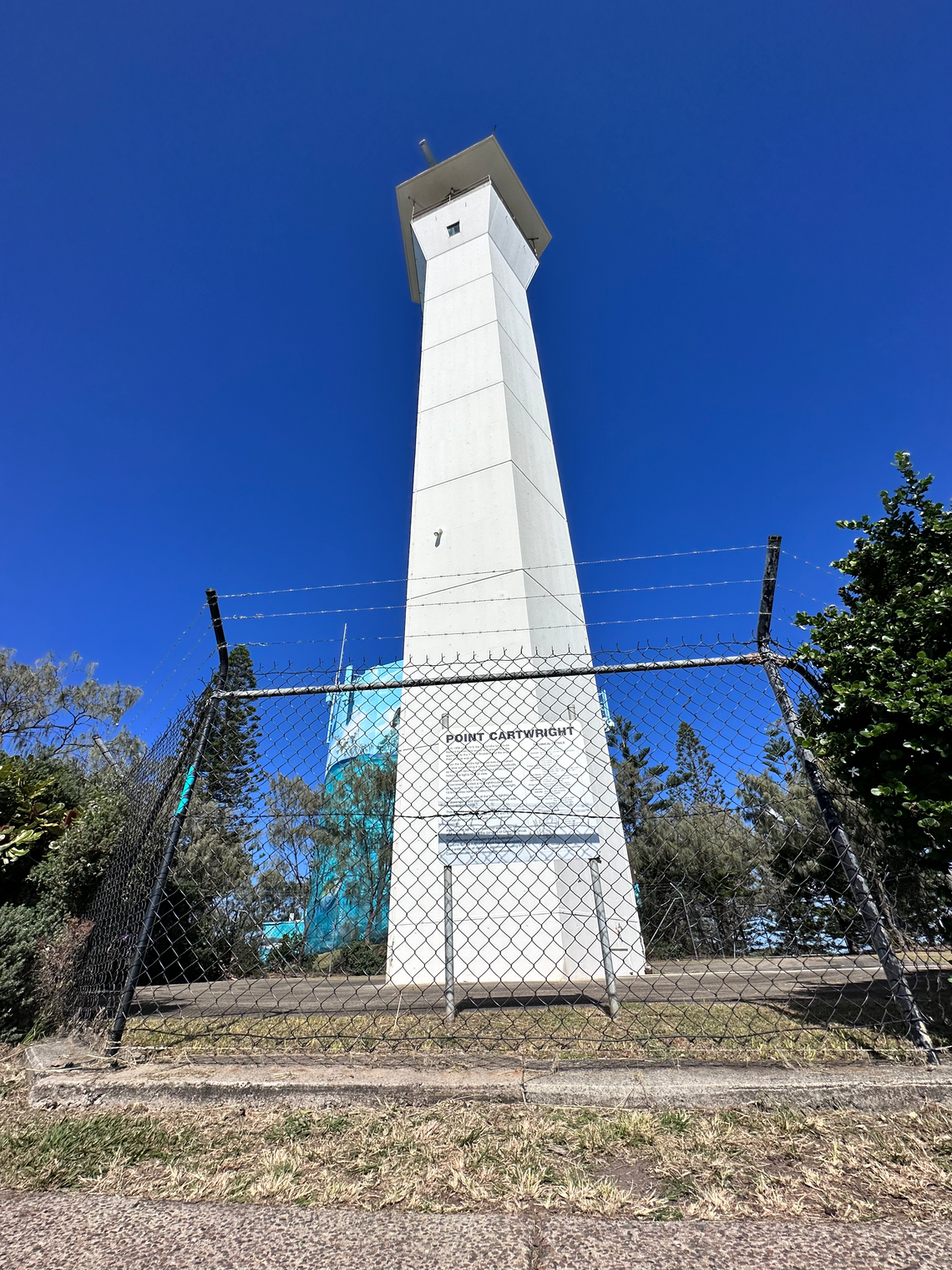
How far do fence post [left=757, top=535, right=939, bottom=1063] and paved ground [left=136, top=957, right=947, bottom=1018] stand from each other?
3.66 ft

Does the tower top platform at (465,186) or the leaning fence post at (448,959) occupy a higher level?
the tower top platform at (465,186)

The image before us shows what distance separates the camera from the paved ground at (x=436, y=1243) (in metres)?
1.02

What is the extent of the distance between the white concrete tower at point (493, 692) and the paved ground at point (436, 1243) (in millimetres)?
2116

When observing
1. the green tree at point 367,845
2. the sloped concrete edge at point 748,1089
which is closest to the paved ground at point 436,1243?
the sloped concrete edge at point 748,1089

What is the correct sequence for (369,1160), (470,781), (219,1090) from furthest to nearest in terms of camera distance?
(470,781), (219,1090), (369,1160)

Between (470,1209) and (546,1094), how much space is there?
0.55m

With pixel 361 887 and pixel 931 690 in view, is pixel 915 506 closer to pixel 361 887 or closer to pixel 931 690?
pixel 931 690

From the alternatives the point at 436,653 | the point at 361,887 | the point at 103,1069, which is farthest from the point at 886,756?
the point at 361,887

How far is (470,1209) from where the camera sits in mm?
1218

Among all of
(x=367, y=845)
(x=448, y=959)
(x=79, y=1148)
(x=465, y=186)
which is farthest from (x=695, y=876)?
(x=465, y=186)

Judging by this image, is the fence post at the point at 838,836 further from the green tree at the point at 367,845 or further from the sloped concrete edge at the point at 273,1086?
the green tree at the point at 367,845

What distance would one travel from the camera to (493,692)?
6254 mm

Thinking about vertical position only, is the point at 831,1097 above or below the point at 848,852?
below

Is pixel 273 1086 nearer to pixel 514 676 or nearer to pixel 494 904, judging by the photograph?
pixel 514 676
